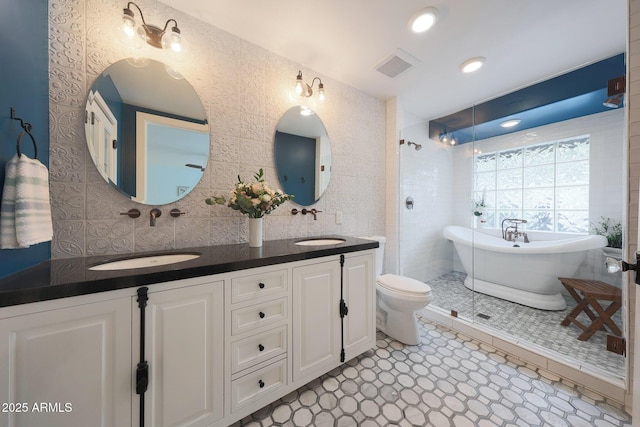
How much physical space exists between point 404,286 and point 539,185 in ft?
7.43

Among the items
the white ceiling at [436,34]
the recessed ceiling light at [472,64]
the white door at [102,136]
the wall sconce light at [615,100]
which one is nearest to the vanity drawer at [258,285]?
the white door at [102,136]

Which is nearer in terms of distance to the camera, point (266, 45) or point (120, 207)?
point (120, 207)

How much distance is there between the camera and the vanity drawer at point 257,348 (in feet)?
3.49

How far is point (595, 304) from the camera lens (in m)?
1.71

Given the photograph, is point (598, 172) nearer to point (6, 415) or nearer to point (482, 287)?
point (482, 287)

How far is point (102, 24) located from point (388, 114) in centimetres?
244

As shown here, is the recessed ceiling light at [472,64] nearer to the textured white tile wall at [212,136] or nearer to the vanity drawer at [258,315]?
the textured white tile wall at [212,136]

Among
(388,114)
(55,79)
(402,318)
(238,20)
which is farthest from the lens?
(388,114)

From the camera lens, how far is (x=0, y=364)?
0.64 metres

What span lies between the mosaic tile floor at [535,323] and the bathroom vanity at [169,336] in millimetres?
1661

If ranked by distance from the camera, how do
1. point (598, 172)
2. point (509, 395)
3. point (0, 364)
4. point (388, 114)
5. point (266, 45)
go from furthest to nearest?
point (388, 114) < point (598, 172) < point (266, 45) < point (509, 395) < point (0, 364)

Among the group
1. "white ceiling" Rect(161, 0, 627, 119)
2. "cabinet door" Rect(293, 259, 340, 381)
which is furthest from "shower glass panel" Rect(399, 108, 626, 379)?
"cabinet door" Rect(293, 259, 340, 381)

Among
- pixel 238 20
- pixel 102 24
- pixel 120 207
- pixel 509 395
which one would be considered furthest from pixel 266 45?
pixel 509 395

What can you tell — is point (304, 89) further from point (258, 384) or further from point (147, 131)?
point (258, 384)
